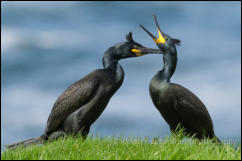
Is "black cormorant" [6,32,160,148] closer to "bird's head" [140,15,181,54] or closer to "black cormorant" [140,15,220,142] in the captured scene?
"bird's head" [140,15,181,54]

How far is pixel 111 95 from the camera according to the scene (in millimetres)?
7215

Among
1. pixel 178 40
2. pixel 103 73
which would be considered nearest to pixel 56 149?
pixel 103 73

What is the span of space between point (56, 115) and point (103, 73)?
107 cm

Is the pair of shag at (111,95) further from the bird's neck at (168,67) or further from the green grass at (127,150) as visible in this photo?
the green grass at (127,150)

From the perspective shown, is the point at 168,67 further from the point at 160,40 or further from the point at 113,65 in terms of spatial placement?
the point at 113,65

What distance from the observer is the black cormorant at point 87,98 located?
277 inches

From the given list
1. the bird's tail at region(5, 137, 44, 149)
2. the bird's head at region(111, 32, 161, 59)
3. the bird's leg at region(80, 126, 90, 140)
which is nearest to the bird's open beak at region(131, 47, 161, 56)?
the bird's head at region(111, 32, 161, 59)

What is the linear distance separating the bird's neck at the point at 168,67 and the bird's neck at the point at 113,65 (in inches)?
25.8

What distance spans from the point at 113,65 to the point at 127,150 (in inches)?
70.9

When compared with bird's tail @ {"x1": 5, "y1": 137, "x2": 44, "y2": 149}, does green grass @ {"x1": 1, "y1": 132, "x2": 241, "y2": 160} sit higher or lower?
higher

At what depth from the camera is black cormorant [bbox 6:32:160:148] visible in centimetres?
704

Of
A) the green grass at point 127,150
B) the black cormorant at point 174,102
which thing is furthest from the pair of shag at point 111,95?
the green grass at point 127,150

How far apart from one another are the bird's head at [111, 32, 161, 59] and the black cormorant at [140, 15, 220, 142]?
1.07 feet

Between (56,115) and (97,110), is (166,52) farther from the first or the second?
(56,115)
